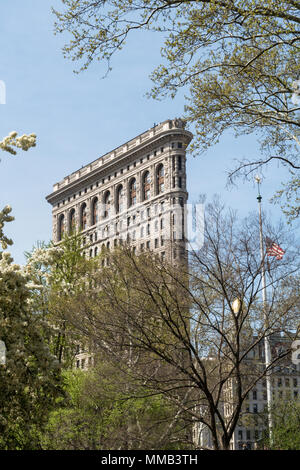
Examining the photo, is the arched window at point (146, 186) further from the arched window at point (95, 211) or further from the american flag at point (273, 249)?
the american flag at point (273, 249)

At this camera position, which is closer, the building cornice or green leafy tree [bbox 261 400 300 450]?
green leafy tree [bbox 261 400 300 450]

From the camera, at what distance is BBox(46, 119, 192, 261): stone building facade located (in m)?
91.2

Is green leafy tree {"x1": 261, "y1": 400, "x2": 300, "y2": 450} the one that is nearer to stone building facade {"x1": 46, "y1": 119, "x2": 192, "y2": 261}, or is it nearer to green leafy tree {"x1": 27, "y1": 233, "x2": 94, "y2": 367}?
green leafy tree {"x1": 27, "y1": 233, "x2": 94, "y2": 367}

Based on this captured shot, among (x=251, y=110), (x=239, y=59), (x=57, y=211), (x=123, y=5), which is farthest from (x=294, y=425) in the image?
(x=57, y=211)

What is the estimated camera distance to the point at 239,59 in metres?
15.0

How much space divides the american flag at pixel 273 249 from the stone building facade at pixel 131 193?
62.0 metres

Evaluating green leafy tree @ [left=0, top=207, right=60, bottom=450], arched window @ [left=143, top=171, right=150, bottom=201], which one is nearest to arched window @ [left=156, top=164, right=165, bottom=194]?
arched window @ [left=143, top=171, right=150, bottom=201]

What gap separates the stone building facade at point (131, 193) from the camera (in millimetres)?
Result: 91188

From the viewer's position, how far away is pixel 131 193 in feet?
332

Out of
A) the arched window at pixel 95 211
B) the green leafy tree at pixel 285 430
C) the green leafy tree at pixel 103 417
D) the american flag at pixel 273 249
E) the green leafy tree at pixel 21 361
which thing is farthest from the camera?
the arched window at pixel 95 211

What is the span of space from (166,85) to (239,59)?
190 cm

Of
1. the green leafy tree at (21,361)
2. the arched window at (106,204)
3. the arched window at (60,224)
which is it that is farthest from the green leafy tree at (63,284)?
the arched window at (60,224)

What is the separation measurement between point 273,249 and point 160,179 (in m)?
80.1

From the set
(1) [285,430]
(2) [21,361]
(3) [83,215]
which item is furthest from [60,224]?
(2) [21,361]
